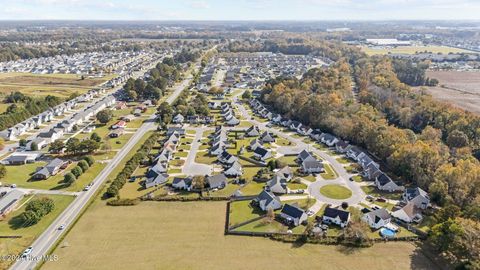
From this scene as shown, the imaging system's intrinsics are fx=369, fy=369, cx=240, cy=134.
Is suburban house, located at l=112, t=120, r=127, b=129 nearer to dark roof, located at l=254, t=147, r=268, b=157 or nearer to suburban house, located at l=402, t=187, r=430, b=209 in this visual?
dark roof, located at l=254, t=147, r=268, b=157

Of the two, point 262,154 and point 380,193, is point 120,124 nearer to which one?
point 262,154

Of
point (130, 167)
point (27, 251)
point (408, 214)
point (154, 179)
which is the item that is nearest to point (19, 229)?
point (27, 251)

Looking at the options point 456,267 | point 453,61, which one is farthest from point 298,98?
point 453,61

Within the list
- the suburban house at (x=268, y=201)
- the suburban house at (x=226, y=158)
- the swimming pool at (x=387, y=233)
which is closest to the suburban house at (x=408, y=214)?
the swimming pool at (x=387, y=233)

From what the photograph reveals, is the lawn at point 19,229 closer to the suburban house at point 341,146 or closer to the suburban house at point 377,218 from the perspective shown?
the suburban house at point 377,218

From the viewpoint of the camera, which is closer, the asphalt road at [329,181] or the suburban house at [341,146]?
the asphalt road at [329,181]

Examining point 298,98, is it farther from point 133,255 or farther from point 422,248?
point 133,255

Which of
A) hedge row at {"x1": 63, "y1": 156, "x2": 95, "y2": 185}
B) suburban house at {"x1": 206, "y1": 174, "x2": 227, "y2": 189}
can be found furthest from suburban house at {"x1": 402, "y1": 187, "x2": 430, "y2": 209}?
hedge row at {"x1": 63, "y1": 156, "x2": 95, "y2": 185}
